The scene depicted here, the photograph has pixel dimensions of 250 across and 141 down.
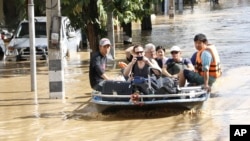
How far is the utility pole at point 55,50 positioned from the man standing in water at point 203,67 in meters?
3.08

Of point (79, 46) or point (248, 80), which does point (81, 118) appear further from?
point (79, 46)

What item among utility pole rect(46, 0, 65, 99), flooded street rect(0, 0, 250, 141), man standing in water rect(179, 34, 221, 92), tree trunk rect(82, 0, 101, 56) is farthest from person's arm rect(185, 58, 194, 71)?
tree trunk rect(82, 0, 101, 56)

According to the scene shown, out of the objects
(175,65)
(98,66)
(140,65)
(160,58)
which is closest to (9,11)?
(160,58)

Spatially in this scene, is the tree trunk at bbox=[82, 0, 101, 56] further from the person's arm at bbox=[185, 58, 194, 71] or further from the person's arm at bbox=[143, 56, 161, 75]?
the person's arm at bbox=[143, 56, 161, 75]

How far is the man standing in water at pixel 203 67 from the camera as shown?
448 inches

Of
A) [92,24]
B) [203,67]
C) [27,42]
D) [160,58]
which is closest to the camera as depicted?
[203,67]

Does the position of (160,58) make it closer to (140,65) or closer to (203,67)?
(140,65)

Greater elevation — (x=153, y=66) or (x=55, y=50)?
(x=55, y=50)

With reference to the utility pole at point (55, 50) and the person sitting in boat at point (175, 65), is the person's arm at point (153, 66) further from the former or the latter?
the utility pole at point (55, 50)

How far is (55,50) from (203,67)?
3.76 metres

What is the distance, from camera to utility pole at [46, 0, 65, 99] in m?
13.5

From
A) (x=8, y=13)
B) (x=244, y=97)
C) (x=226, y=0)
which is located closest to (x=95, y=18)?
(x=244, y=97)

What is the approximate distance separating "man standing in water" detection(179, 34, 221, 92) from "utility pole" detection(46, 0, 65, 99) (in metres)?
3.08

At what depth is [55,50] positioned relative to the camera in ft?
44.4
